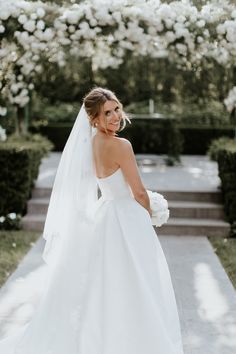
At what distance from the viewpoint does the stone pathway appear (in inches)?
165

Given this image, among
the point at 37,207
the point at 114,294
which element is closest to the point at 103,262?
the point at 114,294

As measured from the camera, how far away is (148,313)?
11.3 feet

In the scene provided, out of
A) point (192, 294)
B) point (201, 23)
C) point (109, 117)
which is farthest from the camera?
point (201, 23)

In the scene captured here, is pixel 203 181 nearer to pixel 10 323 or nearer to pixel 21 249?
pixel 21 249

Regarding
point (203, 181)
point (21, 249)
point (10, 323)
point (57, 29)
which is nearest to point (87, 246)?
point (10, 323)

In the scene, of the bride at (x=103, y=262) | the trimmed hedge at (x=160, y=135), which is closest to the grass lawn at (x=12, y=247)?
the bride at (x=103, y=262)

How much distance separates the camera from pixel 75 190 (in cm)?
356

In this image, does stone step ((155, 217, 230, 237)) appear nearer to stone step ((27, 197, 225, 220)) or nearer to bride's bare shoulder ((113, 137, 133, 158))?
stone step ((27, 197, 225, 220))

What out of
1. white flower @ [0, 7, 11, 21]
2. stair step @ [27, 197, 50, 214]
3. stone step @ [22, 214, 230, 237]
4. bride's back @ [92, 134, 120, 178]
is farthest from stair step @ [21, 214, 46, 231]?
bride's back @ [92, 134, 120, 178]

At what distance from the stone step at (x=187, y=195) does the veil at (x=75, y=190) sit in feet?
16.4

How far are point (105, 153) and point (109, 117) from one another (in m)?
0.21

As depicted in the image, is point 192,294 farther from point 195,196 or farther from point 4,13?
point 4,13

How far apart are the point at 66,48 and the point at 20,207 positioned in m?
2.17

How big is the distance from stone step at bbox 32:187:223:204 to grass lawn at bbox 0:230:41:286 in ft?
3.48
